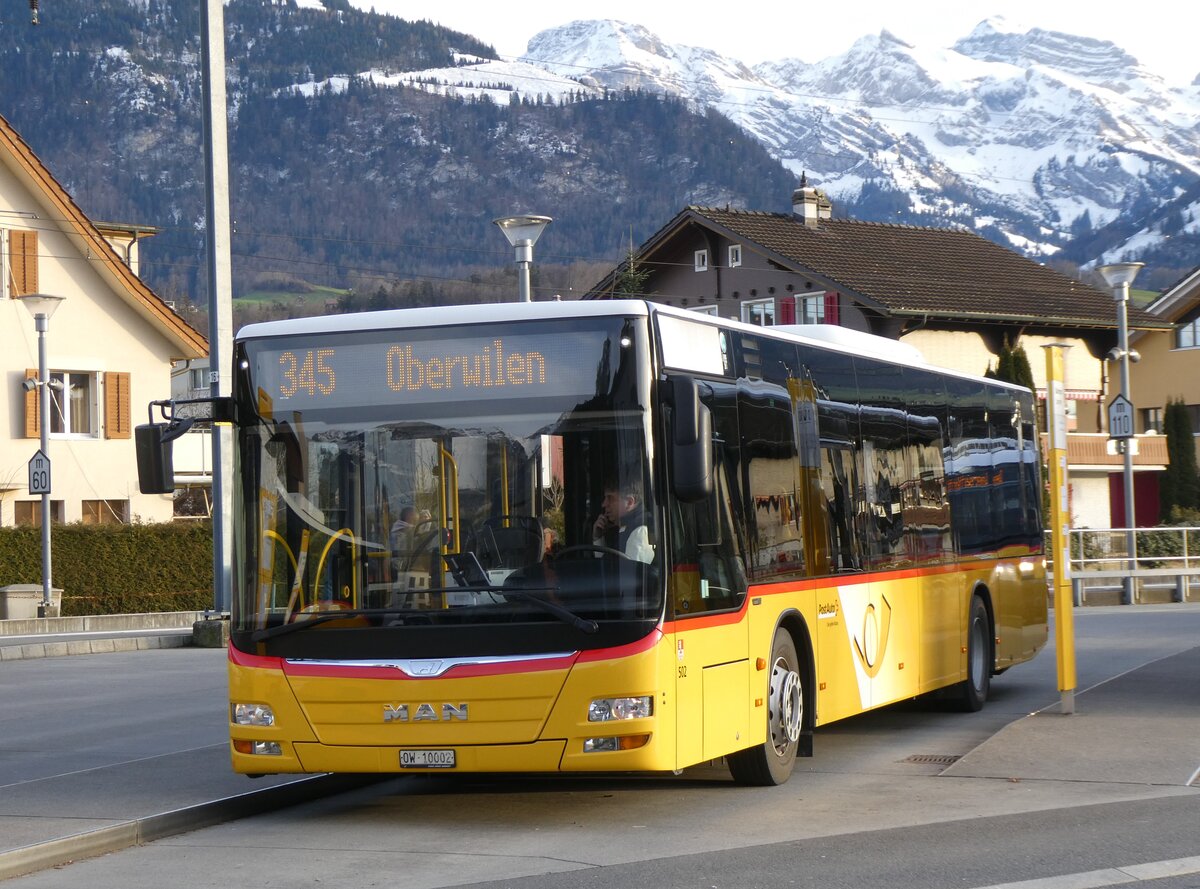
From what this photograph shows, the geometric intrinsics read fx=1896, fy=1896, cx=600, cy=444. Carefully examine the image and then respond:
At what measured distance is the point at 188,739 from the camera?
1411 cm

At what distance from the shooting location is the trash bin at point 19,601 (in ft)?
116

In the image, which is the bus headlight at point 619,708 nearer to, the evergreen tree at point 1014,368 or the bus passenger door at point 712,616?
the bus passenger door at point 712,616

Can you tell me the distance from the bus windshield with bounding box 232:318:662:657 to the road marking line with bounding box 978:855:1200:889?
7.85 ft

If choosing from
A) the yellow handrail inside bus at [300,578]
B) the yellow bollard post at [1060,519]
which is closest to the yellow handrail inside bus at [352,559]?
the yellow handrail inside bus at [300,578]

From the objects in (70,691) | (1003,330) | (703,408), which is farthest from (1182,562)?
(703,408)

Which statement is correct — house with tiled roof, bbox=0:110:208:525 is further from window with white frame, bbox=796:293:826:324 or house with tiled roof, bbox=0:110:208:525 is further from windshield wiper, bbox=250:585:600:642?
windshield wiper, bbox=250:585:600:642

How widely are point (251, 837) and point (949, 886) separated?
388 centimetres

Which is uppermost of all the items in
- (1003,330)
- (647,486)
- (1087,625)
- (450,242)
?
(450,242)

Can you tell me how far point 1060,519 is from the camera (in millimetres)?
14195

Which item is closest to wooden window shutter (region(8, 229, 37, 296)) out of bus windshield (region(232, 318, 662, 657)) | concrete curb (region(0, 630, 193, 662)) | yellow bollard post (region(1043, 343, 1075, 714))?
concrete curb (region(0, 630, 193, 662))

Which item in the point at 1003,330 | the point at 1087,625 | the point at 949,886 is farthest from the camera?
the point at 1003,330

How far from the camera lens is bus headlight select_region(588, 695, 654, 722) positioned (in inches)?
377

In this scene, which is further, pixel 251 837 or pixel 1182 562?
pixel 1182 562

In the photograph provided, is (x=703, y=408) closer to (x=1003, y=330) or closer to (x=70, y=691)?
(x=70, y=691)
